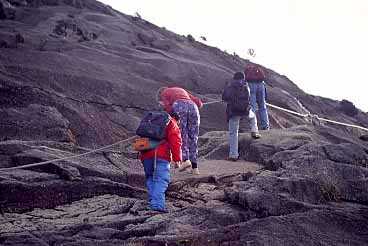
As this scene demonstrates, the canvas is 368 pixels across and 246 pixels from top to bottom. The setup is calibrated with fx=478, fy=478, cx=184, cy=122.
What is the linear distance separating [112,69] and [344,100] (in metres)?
17.2

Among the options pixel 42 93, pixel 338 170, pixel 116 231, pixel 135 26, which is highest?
pixel 135 26

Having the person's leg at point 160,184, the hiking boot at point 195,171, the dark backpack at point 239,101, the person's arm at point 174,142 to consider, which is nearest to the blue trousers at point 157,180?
the person's leg at point 160,184

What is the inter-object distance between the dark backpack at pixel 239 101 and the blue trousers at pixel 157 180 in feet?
13.1

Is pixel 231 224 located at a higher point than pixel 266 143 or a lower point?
lower

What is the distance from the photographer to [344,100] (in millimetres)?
29125

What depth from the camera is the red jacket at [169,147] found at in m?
7.95

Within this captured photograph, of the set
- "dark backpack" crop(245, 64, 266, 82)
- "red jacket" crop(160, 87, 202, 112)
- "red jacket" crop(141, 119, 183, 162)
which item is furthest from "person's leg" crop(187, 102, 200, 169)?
"dark backpack" crop(245, 64, 266, 82)

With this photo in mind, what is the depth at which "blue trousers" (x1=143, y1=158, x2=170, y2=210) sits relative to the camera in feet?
25.2

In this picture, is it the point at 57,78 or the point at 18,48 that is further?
the point at 18,48

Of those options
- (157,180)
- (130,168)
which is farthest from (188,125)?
(157,180)

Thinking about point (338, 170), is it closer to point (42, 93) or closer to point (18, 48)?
point (42, 93)

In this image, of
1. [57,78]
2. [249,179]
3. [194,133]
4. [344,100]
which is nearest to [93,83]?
[57,78]

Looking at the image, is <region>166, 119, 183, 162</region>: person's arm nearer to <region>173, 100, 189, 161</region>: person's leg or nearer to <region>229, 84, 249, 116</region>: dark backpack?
<region>173, 100, 189, 161</region>: person's leg

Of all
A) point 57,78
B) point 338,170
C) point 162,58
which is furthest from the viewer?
point 162,58
